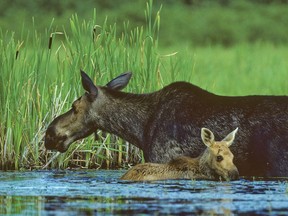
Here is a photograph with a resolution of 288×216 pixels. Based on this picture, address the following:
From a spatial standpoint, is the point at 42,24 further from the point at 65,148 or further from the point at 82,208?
the point at 82,208

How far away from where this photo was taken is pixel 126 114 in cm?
1577

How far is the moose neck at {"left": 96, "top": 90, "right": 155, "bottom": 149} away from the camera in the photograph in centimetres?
1562

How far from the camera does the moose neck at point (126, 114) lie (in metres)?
15.6

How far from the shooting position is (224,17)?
4431cm

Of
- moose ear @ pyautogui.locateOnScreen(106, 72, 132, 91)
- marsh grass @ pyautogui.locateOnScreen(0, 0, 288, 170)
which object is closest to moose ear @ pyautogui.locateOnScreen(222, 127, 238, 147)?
moose ear @ pyautogui.locateOnScreen(106, 72, 132, 91)

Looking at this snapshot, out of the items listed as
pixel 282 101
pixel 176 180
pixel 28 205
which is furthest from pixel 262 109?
pixel 28 205

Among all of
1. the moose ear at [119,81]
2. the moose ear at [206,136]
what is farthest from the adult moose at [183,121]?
the moose ear at [206,136]

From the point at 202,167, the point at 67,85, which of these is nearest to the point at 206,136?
the point at 202,167

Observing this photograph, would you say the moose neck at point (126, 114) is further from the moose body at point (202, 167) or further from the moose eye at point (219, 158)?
the moose eye at point (219, 158)

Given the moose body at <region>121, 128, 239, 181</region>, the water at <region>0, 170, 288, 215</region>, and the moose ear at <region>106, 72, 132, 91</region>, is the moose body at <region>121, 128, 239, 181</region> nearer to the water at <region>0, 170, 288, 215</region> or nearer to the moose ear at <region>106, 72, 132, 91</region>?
the water at <region>0, 170, 288, 215</region>

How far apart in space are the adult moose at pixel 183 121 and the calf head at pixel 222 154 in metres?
0.37

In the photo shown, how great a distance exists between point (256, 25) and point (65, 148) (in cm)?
2858

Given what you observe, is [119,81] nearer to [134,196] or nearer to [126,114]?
[126,114]

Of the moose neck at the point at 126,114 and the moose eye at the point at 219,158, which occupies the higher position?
the moose neck at the point at 126,114
